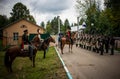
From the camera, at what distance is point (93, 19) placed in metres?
35.6

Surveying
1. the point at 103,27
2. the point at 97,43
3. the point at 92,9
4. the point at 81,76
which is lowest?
the point at 81,76

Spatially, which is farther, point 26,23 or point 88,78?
point 26,23

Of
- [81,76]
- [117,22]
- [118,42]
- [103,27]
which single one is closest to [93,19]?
[103,27]

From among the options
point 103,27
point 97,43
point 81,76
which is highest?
point 103,27

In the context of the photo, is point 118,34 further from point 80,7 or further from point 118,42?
point 80,7

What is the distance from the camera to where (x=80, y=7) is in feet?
167

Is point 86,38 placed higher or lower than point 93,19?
lower

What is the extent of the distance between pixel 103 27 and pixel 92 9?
14960 millimetres

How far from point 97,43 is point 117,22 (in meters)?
5.47

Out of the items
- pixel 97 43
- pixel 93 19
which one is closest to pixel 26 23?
pixel 93 19

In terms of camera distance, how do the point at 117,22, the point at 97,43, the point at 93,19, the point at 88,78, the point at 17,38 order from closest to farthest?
the point at 88,78 < the point at 97,43 < the point at 117,22 < the point at 93,19 < the point at 17,38

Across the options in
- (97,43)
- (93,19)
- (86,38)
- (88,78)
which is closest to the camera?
(88,78)

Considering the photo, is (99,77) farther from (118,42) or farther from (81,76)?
(118,42)

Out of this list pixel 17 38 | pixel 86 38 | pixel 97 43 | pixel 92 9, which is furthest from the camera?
pixel 92 9
